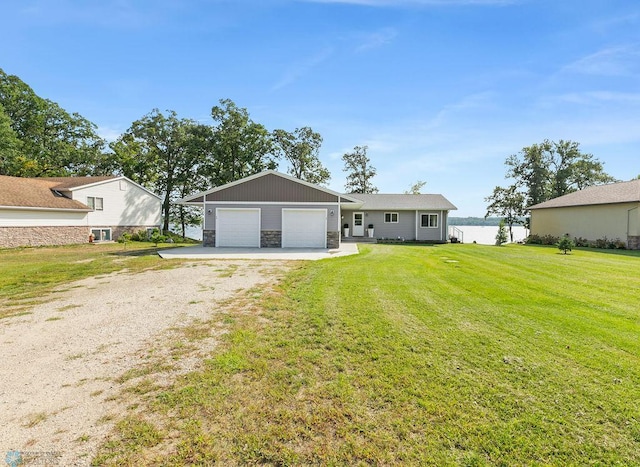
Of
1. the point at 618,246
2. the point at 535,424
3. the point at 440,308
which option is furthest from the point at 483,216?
the point at 535,424

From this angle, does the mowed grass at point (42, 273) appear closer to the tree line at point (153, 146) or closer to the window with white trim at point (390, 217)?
the window with white trim at point (390, 217)

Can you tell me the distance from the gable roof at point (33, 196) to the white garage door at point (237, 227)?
1078 centimetres

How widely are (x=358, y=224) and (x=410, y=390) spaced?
1982cm

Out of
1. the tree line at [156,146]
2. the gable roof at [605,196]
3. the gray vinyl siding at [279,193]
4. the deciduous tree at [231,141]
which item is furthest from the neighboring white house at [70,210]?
the gable roof at [605,196]

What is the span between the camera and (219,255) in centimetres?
1294

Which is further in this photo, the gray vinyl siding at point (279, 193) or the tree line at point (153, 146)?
the tree line at point (153, 146)

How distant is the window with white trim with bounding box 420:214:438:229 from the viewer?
72.1ft

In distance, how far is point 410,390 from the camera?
291 centimetres

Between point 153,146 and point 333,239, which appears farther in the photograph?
point 153,146

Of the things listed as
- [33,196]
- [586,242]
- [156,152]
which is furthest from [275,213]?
[156,152]

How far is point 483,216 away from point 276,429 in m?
39.0

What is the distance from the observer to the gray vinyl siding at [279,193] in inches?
614

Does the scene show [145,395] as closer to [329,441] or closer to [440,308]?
[329,441]

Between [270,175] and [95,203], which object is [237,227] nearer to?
[270,175]
